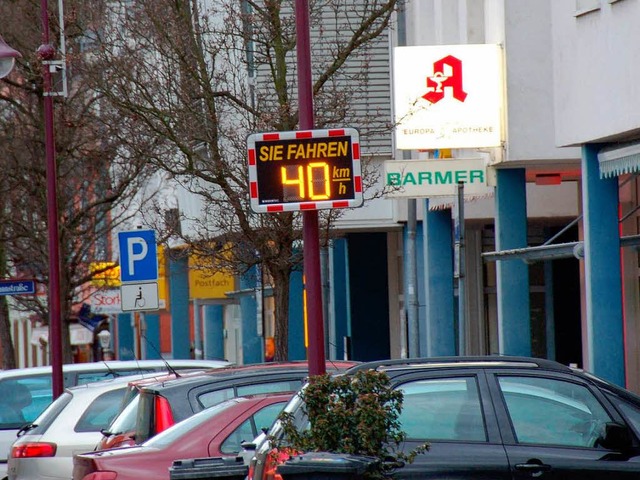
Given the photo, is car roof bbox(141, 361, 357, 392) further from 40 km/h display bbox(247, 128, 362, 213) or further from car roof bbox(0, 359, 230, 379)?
car roof bbox(0, 359, 230, 379)

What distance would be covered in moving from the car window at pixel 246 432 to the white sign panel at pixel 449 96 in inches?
412

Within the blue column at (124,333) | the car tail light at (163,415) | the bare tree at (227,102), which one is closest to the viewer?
the car tail light at (163,415)

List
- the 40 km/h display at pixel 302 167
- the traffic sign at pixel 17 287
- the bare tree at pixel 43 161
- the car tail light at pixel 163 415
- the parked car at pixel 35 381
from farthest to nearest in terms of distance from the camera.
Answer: the bare tree at pixel 43 161 → the traffic sign at pixel 17 287 → the parked car at pixel 35 381 → the 40 km/h display at pixel 302 167 → the car tail light at pixel 163 415

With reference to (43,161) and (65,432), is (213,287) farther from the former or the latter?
(65,432)

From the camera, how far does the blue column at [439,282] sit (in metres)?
26.1

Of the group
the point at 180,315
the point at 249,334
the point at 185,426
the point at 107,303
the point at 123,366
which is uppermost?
the point at 185,426

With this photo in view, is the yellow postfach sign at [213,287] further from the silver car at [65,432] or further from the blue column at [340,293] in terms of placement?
the silver car at [65,432]

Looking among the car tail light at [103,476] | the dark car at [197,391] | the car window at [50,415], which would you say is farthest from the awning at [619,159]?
the car tail light at [103,476]

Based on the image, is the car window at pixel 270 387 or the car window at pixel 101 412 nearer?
the car window at pixel 270 387

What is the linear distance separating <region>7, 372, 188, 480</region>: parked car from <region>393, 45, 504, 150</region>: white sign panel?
7.17m

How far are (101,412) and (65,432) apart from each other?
17.0 inches

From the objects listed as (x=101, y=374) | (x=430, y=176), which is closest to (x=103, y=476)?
(x=101, y=374)

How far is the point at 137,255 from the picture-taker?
21.8 metres

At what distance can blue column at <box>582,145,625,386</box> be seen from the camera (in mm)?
16797
